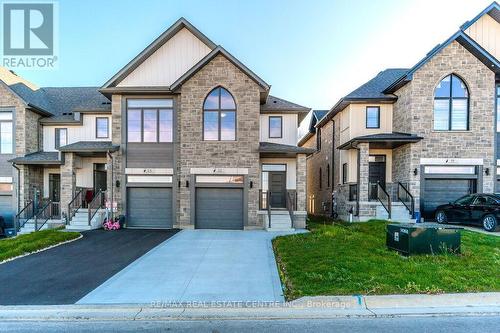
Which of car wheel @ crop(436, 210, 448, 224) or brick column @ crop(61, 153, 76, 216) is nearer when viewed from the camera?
car wheel @ crop(436, 210, 448, 224)

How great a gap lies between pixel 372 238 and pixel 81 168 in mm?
15850

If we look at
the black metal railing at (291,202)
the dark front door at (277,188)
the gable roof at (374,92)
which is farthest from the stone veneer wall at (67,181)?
the gable roof at (374,92)

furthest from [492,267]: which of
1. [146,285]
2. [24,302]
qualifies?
[24,302]

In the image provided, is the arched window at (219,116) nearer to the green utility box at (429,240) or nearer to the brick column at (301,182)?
the brick column at (301,182)

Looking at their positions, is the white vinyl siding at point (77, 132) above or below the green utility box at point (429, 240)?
above

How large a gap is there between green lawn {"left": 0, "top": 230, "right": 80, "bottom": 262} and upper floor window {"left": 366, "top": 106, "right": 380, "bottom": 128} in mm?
16559

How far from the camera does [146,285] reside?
659 centimetres

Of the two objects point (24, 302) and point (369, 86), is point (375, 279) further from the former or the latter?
point (369, 86)

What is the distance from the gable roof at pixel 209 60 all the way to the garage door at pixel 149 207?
5.66 metres

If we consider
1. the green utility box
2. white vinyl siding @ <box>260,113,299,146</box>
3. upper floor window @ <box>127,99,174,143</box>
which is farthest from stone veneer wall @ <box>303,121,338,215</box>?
the green utility box

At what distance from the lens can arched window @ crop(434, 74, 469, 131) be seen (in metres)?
15.6

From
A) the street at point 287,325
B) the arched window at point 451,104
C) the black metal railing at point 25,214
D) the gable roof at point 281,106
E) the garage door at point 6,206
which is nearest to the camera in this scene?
the street at point 287,325

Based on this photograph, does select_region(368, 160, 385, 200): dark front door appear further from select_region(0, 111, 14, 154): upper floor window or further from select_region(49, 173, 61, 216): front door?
select_region(0, 111, 14, 154): upper floor window

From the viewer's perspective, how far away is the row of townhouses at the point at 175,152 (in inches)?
588
